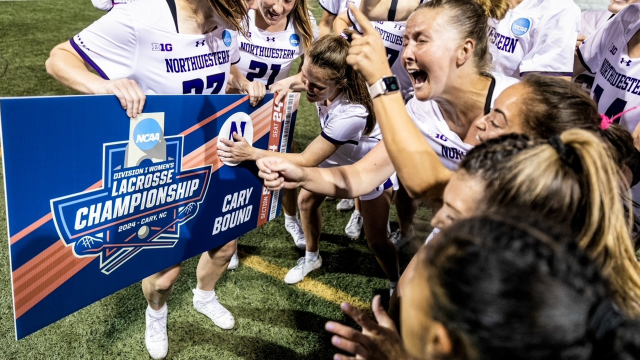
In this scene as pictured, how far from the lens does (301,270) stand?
142 inches

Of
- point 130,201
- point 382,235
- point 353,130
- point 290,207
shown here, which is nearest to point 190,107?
point 130,201

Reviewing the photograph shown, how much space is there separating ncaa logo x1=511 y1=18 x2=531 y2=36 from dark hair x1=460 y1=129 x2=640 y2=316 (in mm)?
2434

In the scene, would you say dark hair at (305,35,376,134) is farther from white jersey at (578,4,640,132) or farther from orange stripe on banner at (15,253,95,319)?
orange stripe on banner at (15,253,95,319)

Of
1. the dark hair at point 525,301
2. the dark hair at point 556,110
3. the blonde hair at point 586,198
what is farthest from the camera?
the dark hair at point 556,110

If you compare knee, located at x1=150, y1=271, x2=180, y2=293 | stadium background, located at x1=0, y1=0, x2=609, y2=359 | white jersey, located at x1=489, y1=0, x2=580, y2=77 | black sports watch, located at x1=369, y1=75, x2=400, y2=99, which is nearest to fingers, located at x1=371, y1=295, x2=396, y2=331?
black sports watch, located at x1=369, y1=75, x2=400, y2=99

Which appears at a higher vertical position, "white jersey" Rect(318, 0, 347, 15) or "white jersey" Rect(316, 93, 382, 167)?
"white jersey" Rect(318, 0, 347, 15)

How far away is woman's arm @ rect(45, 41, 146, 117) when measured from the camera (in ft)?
6.59

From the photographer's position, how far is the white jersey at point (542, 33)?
346 centimetres

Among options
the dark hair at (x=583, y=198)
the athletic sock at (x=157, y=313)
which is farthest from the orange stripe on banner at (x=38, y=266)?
the dark hair at (x=583, y=198)

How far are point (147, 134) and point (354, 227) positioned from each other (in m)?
2.40

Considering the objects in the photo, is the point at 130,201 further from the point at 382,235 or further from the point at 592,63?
the point at 592,63

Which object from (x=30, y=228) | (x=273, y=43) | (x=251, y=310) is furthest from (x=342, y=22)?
(x=30, y=228)

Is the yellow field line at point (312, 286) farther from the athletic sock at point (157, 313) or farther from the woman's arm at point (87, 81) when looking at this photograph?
the woman's arm at point (87, 81)

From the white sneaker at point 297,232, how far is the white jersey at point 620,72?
2.33m
